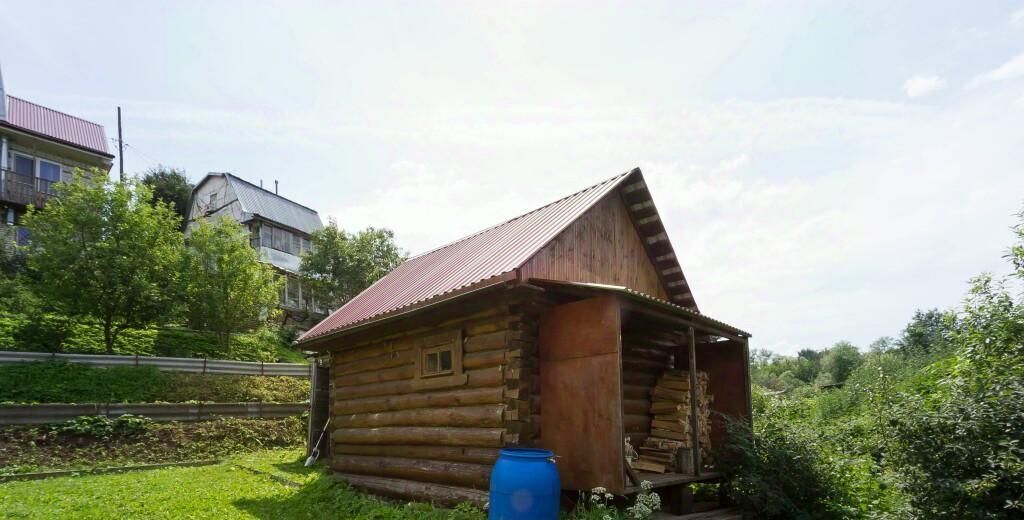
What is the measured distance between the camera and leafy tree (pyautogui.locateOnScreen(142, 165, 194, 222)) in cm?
4197

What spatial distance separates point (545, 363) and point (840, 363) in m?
37.6

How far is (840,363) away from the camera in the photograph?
39125 mm

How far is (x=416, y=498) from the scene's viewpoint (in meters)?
9.62

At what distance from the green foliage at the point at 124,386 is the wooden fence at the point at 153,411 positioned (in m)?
0.74

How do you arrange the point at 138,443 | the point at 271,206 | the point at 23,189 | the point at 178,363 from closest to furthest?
the point at 138,443, the point at 178,363, the point at 23,189, the point at 271,206

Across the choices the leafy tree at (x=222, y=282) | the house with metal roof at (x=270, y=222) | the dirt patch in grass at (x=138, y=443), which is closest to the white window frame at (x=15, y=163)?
the house with metal roof at (x=270, y=222)

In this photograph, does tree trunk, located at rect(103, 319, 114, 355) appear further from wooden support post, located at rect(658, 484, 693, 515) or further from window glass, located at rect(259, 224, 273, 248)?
wooden support post, located at rect(658, 484, 693, 515)

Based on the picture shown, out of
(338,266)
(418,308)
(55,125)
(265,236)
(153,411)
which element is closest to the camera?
(418,308)

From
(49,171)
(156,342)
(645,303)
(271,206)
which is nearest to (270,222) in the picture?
(271,206)

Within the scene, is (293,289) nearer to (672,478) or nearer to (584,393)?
(584,393)

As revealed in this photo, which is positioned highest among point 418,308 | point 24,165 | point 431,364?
point 24,165

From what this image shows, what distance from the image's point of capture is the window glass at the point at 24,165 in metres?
29.6

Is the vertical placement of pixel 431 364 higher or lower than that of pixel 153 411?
higher

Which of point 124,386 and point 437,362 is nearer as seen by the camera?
point 437,362
